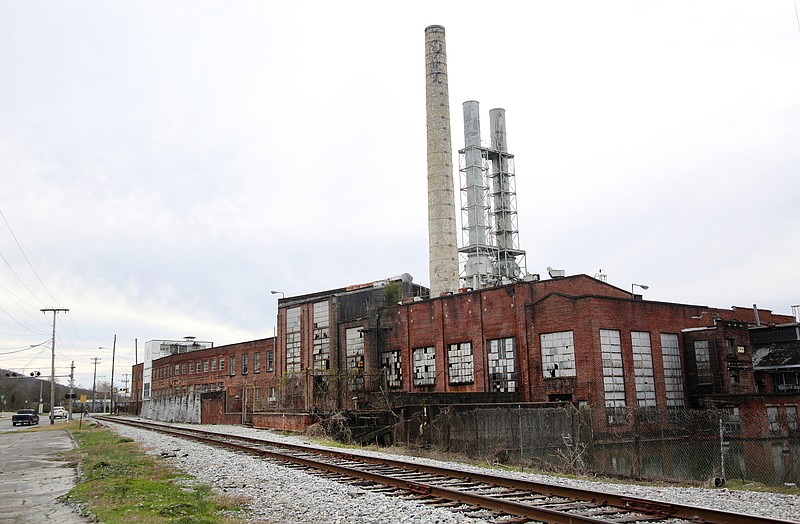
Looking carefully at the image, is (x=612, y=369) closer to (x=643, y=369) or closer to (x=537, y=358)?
(x=643, y=369)

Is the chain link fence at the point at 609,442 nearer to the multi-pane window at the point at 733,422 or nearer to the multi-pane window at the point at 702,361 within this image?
the multi-pane window at the point at 733,422

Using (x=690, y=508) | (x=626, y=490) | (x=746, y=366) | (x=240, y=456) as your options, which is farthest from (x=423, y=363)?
(x=690, y=508)

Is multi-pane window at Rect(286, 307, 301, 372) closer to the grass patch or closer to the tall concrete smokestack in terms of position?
the tall concrete smokestack

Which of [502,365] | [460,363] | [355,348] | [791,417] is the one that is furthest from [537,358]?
[355,348]

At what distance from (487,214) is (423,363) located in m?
18.6

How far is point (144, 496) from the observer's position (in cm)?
1170

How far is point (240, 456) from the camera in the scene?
1886 centimetres

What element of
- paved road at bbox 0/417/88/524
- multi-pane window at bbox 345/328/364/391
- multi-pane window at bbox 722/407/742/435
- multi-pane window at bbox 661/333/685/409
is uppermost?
multi-pane window at bbox 345/328/364/391

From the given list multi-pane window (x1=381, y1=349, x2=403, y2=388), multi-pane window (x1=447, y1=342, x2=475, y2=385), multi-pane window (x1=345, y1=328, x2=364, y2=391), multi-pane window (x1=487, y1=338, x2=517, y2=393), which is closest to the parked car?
multi-pane window (x1=345, y1=328, x2=364, y2=391)

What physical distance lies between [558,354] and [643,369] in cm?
434

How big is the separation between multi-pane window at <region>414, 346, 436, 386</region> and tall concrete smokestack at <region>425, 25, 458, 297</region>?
10.2 m

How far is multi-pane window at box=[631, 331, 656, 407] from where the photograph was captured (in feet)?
104

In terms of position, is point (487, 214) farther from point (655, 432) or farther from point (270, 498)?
point (270, 498)

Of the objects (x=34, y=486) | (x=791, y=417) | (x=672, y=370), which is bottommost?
(x=791, y=417)
